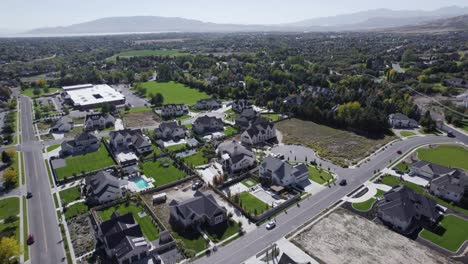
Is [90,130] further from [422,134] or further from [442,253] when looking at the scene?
[422,134]

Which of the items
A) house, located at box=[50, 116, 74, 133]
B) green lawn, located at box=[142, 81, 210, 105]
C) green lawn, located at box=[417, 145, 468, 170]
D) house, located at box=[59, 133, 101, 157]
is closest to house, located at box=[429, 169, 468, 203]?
green lawn, located at box=[417, 145, 468, 170]

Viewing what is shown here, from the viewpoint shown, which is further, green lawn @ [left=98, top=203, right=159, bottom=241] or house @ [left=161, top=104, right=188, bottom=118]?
house @ [left=161, top=104, right=188, bottom=118]

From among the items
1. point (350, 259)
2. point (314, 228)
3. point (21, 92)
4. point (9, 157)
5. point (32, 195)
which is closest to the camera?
point (350, 259)

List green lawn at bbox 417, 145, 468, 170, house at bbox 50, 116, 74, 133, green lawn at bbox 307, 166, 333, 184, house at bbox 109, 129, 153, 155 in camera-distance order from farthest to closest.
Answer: house at bbox 50, 116, 74, 133 < house at bbox 109, 129, 153, 155 < green lawn at bbox 417, 145, 468, 170 < green lawn at bbox 307, 166, 333, 184

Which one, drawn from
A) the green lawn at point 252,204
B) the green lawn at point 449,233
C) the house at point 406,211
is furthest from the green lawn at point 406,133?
the green lawn at point 252,204

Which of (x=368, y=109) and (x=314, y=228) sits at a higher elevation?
(x=368, y=109)

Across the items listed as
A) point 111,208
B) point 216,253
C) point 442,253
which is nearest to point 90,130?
point 111,208

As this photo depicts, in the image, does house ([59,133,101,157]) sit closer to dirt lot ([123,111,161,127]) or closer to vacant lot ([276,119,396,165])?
dirt lot ([123,111,161,127])
